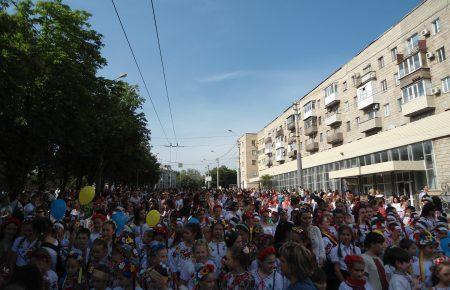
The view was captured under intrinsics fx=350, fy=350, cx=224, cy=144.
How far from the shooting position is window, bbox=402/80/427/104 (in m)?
28.3

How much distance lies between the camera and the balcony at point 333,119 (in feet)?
139

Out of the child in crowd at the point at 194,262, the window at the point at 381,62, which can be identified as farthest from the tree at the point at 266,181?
the child in crowd at the point at 194,262

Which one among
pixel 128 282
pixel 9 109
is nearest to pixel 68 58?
pixel 9 109

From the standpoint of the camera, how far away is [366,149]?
106ft

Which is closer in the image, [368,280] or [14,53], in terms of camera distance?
[368,280]

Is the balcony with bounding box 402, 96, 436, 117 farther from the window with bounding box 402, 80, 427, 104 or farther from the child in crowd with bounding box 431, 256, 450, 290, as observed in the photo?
the child in crowd with bounding box 431, 256, 450, 290

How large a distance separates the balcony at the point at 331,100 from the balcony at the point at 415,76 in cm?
1176

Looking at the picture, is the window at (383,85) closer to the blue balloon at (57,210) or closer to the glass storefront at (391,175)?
the glass storefront at (391,175)

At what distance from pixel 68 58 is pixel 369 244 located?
15.1 metres

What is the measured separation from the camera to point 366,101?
36312 mm

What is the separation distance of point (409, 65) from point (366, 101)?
698cm

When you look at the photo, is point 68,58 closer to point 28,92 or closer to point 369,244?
point 28,92

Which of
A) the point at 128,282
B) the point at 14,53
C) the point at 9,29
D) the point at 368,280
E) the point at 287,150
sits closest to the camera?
the point at 128,282

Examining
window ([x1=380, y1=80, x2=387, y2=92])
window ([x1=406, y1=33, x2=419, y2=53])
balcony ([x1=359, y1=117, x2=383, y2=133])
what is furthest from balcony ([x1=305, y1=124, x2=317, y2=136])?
window ([x1=406, y1=33, x2=419, y2=53])
